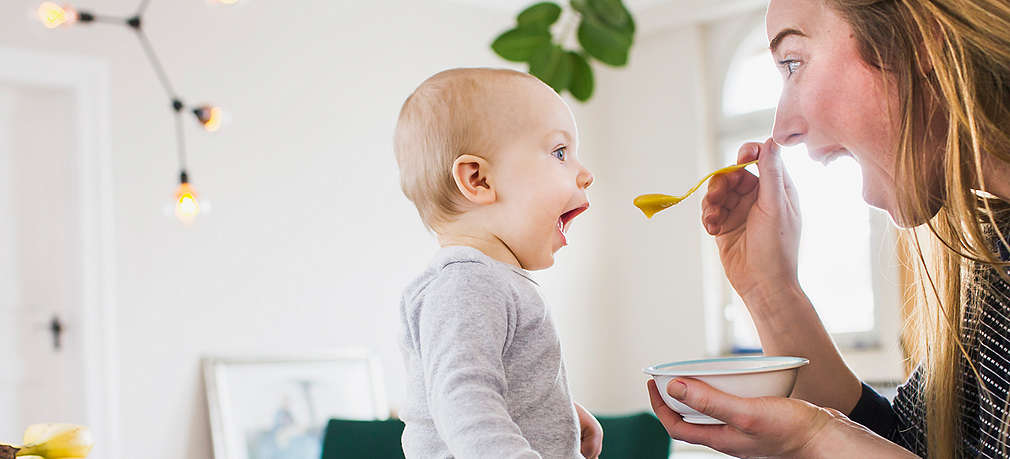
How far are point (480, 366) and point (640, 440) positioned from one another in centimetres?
55

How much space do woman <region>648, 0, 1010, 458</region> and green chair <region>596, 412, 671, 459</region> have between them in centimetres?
29

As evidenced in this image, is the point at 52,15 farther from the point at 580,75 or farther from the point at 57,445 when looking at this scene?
the point at 57,445

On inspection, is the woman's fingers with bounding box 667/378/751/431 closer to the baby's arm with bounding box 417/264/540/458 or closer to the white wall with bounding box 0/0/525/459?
the baby's arm with bounding box 417/264/540/458

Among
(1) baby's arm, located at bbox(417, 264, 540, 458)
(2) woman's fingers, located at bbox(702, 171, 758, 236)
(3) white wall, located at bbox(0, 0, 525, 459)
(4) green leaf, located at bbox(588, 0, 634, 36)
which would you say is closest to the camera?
(1) baby's arm, located at bbox(417, 264, 540, 458)

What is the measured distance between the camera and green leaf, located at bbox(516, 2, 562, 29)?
6.79ft

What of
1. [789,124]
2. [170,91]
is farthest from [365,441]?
[170,91]

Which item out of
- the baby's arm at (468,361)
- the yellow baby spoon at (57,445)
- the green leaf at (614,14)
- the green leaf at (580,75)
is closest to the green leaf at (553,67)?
the green leaf at (580,75)

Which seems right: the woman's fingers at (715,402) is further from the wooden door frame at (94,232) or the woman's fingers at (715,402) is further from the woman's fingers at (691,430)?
the wooden door frame at (94,232)

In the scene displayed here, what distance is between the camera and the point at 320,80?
4352mm

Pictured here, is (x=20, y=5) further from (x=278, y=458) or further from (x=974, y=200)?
(x=974, y=200)

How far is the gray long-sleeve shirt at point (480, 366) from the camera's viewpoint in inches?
36.0

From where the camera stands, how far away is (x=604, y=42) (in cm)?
204

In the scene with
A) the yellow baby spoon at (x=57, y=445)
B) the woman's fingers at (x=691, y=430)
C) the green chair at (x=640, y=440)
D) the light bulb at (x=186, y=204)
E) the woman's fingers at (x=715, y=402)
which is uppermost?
the light bulb at (x=186, y=204)

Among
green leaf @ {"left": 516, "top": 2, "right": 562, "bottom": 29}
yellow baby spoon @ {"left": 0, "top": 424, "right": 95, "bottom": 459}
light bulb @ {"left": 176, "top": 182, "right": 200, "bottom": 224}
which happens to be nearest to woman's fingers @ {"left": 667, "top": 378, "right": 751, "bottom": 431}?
yellow baby spoon @ {"left": 0, "top": 424, "right": 95, "bottom": 459}
